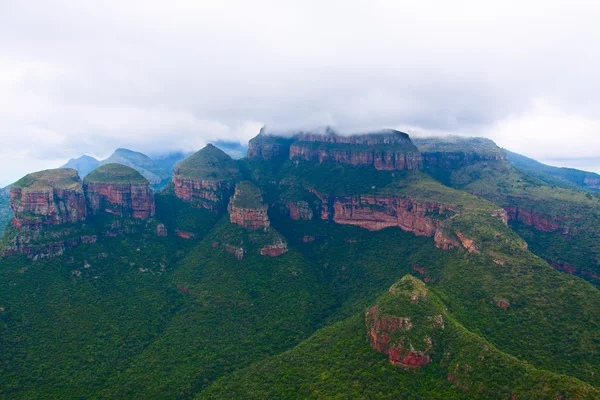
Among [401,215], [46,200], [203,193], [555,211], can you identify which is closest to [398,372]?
[401,215]

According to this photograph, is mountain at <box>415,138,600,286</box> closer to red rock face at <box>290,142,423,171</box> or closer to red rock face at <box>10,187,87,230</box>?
red rock face at <box>290,142,423,171</box>

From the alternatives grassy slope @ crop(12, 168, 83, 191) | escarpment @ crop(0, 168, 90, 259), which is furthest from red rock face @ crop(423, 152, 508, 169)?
grassy slope @ crop(12, 168, 83, 191)

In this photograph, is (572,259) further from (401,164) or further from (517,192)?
(401,164)

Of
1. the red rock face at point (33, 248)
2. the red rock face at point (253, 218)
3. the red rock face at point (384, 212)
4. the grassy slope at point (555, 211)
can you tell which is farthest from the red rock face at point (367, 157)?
the red rock face at point (33, 248)

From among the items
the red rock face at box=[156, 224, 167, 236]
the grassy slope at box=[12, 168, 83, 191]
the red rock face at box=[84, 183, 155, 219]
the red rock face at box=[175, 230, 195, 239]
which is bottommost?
the red rock face at box=[175, 230, 195, 239]

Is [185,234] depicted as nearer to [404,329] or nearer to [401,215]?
[401,215]

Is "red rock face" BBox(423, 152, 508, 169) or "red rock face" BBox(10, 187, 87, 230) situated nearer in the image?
"red rock face" BBox(10, 187, 87, 230)
